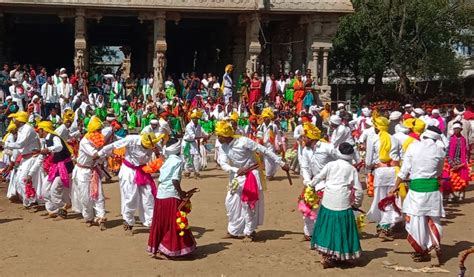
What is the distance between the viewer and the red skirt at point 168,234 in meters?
8.16

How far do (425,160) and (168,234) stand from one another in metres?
3.32

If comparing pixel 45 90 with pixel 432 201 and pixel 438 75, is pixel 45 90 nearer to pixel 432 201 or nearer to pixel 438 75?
pixel 432 201

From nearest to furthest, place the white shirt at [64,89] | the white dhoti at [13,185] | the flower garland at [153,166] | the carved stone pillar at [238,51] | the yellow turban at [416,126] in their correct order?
the flower garland at [153,166] < the yellow turban at [416,126] < the white dhoti at [13,185] < the white shirt at [64,89] < the carved stone pillar at [238,51]

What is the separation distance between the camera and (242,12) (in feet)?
82.2

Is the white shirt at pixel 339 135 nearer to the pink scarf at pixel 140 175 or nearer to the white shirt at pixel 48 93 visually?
the pink scarf at pixel 140 175

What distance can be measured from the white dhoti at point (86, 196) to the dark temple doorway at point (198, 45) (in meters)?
19.2

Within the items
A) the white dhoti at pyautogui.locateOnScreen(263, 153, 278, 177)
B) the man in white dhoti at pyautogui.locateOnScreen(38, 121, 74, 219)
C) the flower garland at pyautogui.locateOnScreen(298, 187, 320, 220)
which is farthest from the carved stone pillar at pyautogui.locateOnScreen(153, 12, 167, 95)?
the flower garland at pyautogui.locateOnScreen(298, 187, 320, 220)

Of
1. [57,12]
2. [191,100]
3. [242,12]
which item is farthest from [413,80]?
[57,12]

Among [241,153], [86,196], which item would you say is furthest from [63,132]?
[241,153]

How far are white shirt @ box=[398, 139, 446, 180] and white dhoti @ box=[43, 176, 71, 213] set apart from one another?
577cm

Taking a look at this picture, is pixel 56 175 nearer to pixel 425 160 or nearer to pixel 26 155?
pixel 26 155

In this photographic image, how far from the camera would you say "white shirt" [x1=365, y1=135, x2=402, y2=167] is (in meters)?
9.69

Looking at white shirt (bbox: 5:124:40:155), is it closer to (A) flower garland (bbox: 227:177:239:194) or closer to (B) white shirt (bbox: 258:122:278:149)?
(A) flower garland (bbox: 227:177:239:194)

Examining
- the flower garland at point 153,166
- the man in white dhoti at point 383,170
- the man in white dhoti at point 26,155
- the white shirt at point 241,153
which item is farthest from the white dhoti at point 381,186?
the man in white dhoti at point 26,155
